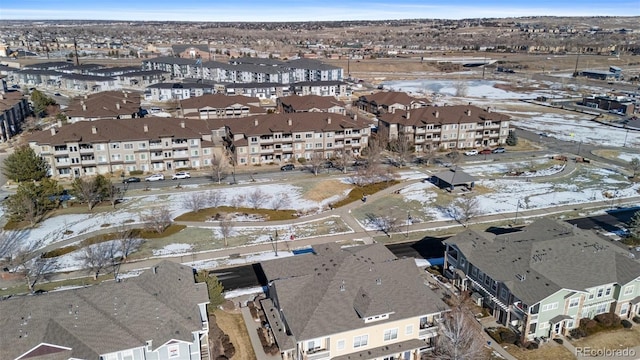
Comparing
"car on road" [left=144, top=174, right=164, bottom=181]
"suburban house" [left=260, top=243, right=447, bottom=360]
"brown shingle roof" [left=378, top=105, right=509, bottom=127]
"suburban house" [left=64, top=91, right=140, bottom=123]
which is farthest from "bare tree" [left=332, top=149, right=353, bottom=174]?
"suburban house" [left=64, top=91, right=140, bottom=123]

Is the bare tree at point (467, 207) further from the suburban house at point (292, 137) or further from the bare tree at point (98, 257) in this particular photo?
the bare tree at point (98, 257)

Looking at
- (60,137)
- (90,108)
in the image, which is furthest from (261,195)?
(90,108)

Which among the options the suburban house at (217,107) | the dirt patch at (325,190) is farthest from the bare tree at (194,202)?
the suburban house at (217,107)

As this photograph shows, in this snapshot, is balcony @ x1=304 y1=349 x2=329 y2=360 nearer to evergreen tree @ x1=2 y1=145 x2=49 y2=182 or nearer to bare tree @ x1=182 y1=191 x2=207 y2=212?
bare tree @ x1=182 y1=191 x2=207 y2=212

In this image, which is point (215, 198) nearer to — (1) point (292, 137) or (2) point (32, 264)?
A: (1) point (292, 137)

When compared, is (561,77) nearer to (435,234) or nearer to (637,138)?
(637,138)
